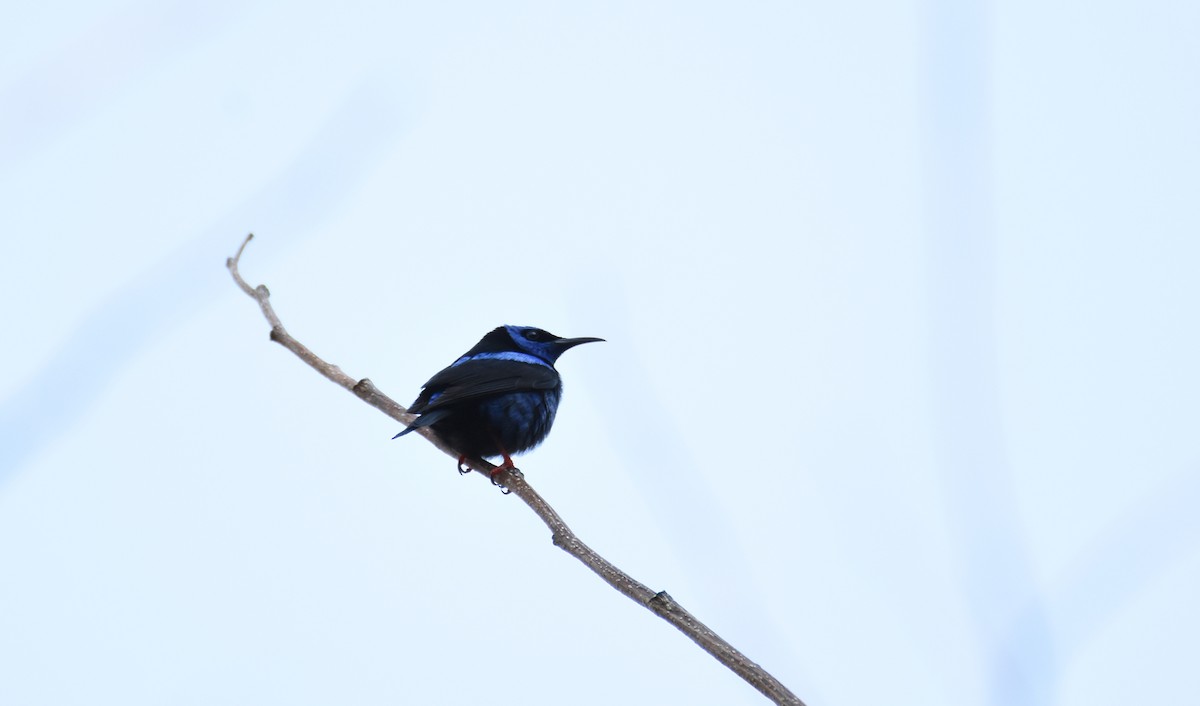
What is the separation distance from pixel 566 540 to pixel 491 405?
2.77 m

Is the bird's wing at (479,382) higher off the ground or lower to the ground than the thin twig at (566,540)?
higher

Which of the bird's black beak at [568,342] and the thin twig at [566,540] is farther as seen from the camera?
the bird's black beak at [568,342]

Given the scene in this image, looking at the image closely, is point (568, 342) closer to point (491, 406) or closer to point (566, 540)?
point (491, 406)

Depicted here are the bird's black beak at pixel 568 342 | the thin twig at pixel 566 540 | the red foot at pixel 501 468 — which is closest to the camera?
the thin twig at pixel 566 540

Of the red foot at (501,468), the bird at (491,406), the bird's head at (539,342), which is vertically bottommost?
the red foot at (501,468)

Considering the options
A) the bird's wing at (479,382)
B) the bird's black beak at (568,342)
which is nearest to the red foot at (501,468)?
the bird's wing at (479,382)

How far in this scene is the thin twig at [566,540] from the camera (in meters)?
3.07

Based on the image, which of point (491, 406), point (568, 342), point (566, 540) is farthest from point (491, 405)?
point (566, 540)

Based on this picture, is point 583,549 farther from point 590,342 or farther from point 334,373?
point 590,342

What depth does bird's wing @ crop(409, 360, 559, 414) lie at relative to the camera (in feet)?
21.5

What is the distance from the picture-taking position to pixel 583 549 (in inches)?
157

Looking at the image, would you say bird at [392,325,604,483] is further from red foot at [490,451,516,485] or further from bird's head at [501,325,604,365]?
bird's head at [501,325,604,365]

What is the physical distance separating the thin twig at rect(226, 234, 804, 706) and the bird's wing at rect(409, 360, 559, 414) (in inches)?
8.6

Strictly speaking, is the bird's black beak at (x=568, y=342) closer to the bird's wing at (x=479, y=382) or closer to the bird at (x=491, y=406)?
the bird at (x=491, y=406)
